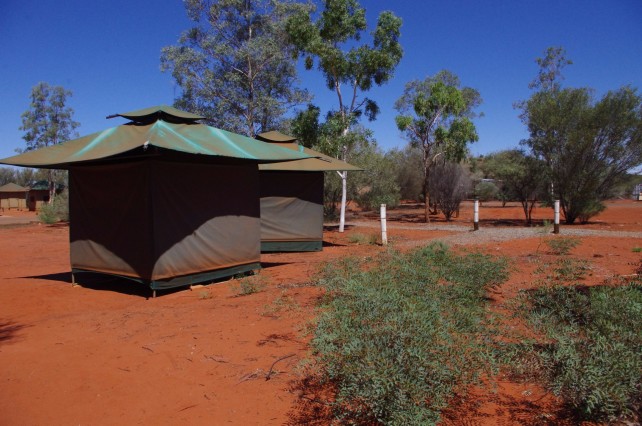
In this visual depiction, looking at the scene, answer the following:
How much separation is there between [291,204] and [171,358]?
7633 millimetres

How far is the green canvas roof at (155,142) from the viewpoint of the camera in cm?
616

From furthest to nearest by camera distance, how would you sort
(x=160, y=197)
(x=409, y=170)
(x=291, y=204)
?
(x=409, y=170), (x=291, y=204), (x=160, y=197)

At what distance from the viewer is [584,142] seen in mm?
16219

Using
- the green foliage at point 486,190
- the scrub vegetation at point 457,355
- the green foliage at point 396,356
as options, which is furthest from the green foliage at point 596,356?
the green foliage at point 486,190

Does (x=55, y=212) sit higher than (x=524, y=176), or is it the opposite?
(x=524, y=176)

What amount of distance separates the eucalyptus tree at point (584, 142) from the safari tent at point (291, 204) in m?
10.3

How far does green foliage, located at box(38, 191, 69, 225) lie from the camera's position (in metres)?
22.7

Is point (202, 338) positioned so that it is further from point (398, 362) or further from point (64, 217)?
point (64, 217)

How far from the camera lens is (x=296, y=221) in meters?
11.6

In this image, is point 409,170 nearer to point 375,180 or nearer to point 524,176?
point 375,180

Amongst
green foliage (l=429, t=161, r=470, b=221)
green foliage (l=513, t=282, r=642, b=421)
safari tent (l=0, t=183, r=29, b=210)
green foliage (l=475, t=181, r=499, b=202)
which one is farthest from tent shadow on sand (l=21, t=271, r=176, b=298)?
safari tent (l=0, t=183, r=29, b=210)

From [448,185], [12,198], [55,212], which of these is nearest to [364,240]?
[448,185]

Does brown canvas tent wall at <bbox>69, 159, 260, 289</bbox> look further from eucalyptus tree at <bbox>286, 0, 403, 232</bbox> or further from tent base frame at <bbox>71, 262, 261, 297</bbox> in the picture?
eucalyptus tree at <bbox>286, 0, 403, 232</bbox>

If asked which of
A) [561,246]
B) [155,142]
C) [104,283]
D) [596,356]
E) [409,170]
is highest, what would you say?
[409,170]
